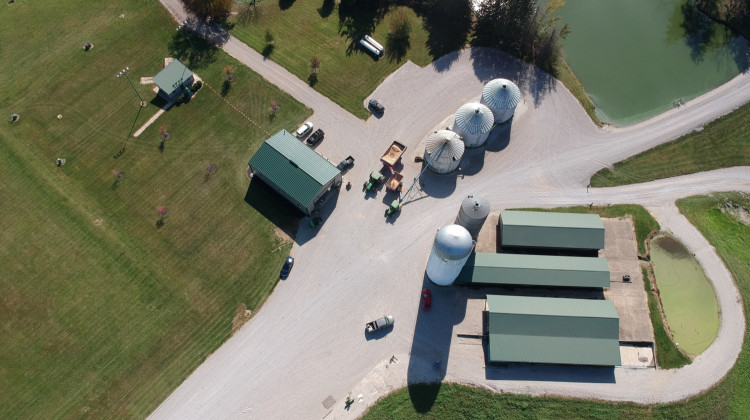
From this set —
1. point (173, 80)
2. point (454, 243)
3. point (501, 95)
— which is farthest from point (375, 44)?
point (454, 243)

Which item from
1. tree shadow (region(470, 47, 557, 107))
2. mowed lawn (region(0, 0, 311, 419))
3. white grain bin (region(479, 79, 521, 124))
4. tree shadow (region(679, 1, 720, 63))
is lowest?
mowed lawn (region(0, 0, 311, 419))

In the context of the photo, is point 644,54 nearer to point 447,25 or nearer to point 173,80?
point 447,25

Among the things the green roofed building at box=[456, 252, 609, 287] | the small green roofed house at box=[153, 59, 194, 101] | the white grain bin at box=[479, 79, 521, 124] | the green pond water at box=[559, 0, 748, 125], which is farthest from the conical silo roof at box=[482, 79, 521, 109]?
the small green roofed house at box=[153, 59, 194, 101]

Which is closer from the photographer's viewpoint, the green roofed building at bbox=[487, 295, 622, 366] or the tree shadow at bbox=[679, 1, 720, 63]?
the green roofed building at bbox=[487, 295, 622, 366]

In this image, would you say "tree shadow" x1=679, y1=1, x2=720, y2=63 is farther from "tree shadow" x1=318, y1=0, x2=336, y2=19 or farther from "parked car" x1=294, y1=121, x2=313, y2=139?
"parked car" x1=294, y1=121, x2=313, y2=139

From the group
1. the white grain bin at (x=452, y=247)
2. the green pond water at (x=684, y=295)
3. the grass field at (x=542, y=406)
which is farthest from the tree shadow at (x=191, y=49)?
the green pond water at (x=684, y=295)

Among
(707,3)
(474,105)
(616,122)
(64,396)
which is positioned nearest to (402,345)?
(474,105)

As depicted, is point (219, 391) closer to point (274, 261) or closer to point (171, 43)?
point (274, 261)
